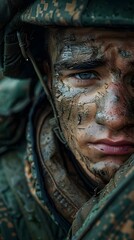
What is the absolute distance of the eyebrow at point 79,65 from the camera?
1.95 meters

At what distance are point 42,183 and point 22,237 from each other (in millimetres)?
259

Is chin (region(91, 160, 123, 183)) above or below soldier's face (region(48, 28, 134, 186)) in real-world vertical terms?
below

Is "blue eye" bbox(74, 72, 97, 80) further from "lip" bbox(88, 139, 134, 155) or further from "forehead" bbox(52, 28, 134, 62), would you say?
"lip" bbox(88, 139, 134, 155)

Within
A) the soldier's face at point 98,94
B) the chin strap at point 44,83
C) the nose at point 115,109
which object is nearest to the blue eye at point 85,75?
the soldier's face at point 98,94

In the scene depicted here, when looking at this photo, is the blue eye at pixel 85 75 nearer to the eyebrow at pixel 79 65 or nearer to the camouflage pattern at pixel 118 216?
the eyebrow at pixel 79 65

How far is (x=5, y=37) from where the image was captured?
225 cm

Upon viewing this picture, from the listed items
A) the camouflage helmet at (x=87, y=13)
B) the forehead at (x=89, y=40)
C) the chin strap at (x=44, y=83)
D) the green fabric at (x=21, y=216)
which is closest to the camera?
the camouflage helmet at (x=87, y=13)

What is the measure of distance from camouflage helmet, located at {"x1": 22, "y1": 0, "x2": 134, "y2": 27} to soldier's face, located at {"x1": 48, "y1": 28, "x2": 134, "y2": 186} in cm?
9

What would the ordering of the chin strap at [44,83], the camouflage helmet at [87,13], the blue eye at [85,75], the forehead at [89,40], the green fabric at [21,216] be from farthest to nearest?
the green fabric at [21,216] → the chin strap at [44,83] → the blue eye at [85,75] → the forehead at [89,40] → the camouflage helmet at [87,13]

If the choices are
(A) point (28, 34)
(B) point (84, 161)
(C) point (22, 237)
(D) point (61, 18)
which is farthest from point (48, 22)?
(C) point (22, 237)

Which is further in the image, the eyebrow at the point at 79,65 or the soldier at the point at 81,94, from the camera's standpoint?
the eyebrow at the point at 79,65

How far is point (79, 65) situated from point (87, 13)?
0.23 metres

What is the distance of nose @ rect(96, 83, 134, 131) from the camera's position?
6.09 feet

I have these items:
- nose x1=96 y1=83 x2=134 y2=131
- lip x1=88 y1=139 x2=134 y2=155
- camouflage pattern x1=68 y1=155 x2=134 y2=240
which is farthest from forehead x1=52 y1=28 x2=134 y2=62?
camouflage pattern x1=68 y1=155 x2=134 y2=240
